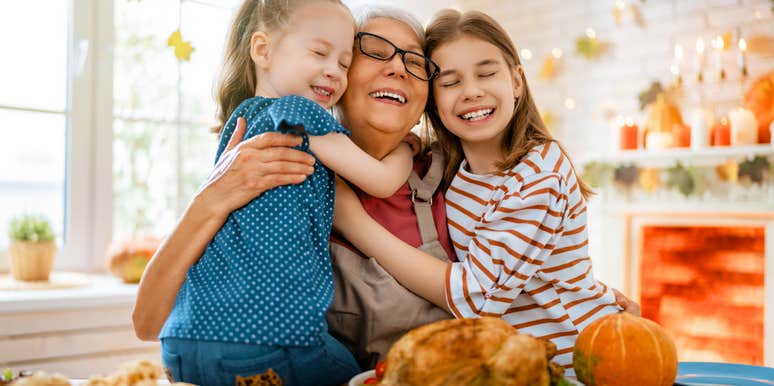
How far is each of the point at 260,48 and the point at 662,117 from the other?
10.9 feet

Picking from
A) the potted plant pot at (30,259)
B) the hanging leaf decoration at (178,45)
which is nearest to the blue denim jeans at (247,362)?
the hanging leaf decoration at (178,45)

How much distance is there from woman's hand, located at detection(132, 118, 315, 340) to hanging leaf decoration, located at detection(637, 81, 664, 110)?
352cm

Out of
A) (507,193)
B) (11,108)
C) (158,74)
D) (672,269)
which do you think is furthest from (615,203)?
(11,108)

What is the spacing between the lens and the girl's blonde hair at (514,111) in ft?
5.01

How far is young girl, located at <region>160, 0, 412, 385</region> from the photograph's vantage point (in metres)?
1.08

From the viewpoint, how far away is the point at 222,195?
1.24m

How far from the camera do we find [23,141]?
3180 mm

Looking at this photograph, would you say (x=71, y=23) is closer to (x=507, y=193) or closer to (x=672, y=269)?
(x=507, y=193)

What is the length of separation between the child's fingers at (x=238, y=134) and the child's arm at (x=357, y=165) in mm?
146

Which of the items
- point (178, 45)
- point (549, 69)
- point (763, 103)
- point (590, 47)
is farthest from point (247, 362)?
point (549, 69)

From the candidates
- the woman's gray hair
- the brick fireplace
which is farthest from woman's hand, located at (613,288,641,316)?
the brick fireplace

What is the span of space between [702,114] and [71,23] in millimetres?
3495

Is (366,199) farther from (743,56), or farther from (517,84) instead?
(743,56)

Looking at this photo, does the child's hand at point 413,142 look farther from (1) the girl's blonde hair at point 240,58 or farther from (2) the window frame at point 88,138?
(2) the window frame at point 88,138
